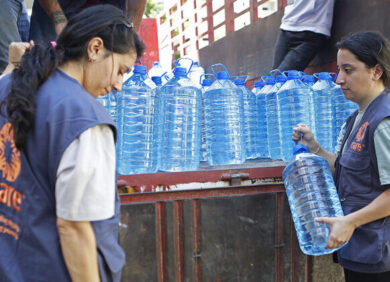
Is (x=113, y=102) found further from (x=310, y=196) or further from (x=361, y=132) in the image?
(x=361, y=132)

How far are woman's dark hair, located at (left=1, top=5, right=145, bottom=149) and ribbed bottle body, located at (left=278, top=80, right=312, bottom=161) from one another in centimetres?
189

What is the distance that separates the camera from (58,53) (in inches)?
52.5

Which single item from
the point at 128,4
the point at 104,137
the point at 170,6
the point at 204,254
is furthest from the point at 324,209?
the point at 170,6

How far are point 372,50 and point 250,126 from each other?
1269 millimetres

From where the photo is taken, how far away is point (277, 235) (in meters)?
2.24

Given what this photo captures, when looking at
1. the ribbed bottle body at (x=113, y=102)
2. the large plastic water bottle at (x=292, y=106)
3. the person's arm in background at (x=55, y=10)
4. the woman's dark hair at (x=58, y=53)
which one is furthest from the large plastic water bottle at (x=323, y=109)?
the woman's dark hair at (x=58, y=53)

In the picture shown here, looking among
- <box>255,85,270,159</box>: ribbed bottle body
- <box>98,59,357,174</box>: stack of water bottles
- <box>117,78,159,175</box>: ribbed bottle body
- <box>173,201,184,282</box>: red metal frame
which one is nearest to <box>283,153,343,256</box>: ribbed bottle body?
<box>98,59,357,174</box>: stack of water bottles

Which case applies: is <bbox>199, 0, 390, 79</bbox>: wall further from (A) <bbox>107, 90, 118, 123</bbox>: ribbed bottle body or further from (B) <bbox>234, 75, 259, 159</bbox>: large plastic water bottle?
(A) <bbox>107, 90, 118, 123</bbox>: ribbed bottle body

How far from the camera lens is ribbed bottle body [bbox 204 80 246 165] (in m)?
2.89

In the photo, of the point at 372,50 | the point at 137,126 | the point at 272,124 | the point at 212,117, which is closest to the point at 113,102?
the point at 137,126

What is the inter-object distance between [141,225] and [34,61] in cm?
105

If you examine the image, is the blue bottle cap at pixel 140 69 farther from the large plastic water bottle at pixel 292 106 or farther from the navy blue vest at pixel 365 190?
the navy blue vest at pixel 365 190

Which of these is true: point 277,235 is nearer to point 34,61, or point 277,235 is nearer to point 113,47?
point 113,47

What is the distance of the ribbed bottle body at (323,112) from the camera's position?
3.18 meters
